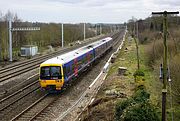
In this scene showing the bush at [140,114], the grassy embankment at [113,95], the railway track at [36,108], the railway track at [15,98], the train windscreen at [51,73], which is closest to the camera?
the bush at [140,114]

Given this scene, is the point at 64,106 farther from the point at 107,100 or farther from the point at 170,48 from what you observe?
the point at 170,48

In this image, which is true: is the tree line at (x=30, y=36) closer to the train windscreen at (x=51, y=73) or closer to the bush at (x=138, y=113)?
the train windscreen at (x=51, y=73)

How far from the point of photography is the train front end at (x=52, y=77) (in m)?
25.0

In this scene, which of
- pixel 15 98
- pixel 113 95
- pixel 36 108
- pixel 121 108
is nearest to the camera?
pixel 121 108

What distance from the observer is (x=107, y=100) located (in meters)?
21.0

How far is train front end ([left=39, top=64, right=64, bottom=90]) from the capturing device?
2498cm

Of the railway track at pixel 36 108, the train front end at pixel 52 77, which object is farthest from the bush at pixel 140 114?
the train front end at pixel 52 77

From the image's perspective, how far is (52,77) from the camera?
82.4 ft

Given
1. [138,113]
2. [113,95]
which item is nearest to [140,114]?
[138,113]

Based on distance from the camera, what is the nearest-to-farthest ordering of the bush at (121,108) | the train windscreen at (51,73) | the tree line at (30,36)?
1. the bush at (121,108)
2. the train windscreen at (51,73)
3. the tree line at (30,36)

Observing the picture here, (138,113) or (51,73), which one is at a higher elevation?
(51,73)

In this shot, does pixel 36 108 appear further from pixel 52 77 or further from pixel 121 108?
pixel 121 108

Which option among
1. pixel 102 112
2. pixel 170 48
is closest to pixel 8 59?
pixel 170 48

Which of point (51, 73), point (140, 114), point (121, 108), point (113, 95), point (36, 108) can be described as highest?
point (51, 73)
